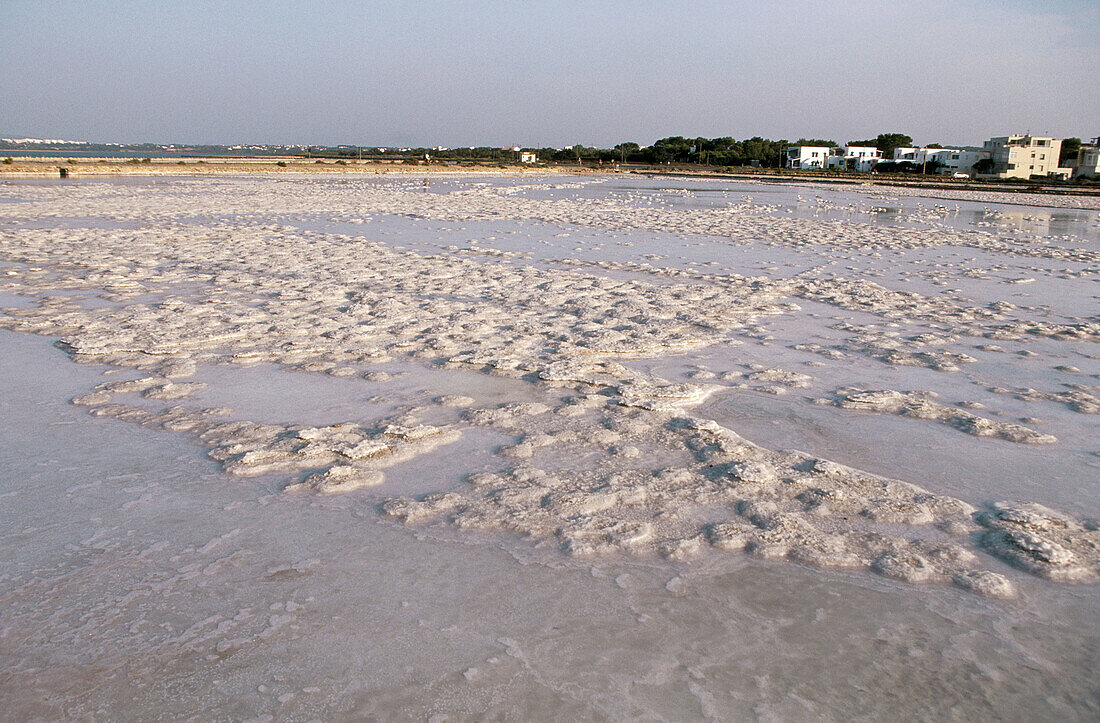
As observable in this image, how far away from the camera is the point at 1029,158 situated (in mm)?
63438

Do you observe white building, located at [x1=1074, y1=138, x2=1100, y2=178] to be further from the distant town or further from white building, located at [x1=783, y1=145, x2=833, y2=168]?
white building, located at [x1=783, y1=145, x2=833, y2=168]

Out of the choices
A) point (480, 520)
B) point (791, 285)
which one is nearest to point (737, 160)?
point (791, 285)

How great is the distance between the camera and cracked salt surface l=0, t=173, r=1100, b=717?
6.30ft

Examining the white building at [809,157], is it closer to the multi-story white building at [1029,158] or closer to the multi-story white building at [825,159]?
the multi-story white building at [825,159]

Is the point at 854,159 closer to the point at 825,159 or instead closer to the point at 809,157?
the point at 825,159

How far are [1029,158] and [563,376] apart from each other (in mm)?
74980

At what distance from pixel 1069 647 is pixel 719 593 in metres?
0.93

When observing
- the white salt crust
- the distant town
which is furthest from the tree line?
the white salt crust

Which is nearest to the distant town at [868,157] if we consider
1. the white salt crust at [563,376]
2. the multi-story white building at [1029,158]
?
the multi-story white building at [1029,158]

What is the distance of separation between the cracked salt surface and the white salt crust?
0.02m

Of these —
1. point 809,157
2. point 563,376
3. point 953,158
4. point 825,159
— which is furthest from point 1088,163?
point 563,376

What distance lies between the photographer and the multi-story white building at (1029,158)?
6288cm

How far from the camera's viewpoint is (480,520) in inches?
100

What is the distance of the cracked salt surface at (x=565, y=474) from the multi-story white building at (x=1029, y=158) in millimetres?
69274
